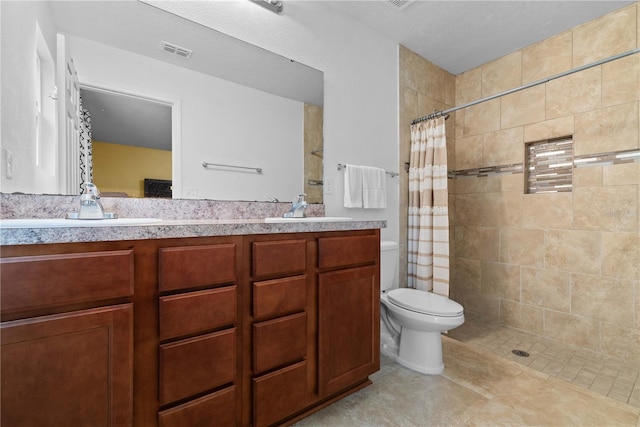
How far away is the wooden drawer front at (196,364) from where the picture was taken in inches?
37.8

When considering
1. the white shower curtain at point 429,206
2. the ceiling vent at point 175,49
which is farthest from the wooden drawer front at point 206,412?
the white shower curtain at point 429,206

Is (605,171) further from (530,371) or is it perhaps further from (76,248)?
(76,248)

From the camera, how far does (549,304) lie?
7.95ft

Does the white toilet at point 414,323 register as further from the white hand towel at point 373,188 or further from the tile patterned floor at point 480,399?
the white hand towel at point 373,188

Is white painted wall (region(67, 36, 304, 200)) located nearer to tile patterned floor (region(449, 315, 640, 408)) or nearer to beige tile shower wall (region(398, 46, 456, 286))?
beige tile shower wall (region(398, 46, 456, 286))

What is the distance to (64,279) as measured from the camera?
0.80 metres

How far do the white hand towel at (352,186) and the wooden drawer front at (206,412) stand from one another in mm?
1414

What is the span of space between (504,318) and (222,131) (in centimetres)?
289

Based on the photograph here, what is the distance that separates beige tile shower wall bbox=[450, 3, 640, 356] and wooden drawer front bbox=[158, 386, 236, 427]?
261 cm

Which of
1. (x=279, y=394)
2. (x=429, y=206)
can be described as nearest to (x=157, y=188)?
(x=279, y=394)

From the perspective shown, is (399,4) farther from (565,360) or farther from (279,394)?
(565,360)

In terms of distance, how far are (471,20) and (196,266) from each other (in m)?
2.64

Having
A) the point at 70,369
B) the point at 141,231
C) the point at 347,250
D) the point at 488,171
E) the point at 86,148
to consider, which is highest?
the point at 488,171

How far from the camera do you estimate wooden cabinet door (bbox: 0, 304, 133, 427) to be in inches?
29.4
